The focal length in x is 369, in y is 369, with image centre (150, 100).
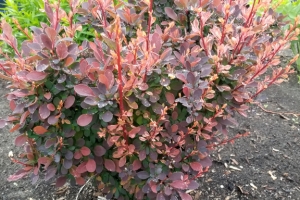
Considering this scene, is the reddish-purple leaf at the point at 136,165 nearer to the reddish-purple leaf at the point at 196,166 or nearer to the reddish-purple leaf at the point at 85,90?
the reddish-purple leaf at the point at 196,166

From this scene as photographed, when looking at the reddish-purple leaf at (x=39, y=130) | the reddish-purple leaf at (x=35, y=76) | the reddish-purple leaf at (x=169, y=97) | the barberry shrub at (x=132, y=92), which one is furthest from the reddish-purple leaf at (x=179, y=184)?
the reddish-purple leaf at (x=35, y=76)

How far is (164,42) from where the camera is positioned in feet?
5.76

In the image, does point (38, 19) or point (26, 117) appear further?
point (38, 19)

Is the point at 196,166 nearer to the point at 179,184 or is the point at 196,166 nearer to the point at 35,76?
the point at 179,184

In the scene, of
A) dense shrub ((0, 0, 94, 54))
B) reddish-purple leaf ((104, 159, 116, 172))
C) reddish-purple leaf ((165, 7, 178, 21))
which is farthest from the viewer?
dense shrub ((0, 0, 94, 54))

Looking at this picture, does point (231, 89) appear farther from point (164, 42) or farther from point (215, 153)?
point (215, 153)

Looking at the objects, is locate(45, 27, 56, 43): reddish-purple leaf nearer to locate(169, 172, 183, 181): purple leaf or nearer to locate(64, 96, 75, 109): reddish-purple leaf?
locate(64, 96, 75, 109): reddish-purple leaf

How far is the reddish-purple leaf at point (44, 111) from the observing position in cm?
149

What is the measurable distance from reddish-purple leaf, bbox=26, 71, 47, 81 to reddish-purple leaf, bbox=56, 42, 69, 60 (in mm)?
95

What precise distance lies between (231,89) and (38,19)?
2.72 m

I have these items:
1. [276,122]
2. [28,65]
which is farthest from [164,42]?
[276,122]

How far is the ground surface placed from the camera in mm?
2387

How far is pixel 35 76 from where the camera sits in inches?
56.4

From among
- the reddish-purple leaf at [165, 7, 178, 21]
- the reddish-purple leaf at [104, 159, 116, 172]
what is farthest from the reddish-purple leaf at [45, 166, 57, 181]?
the reddish-purple leaf at [165, 7, 178, 21]
